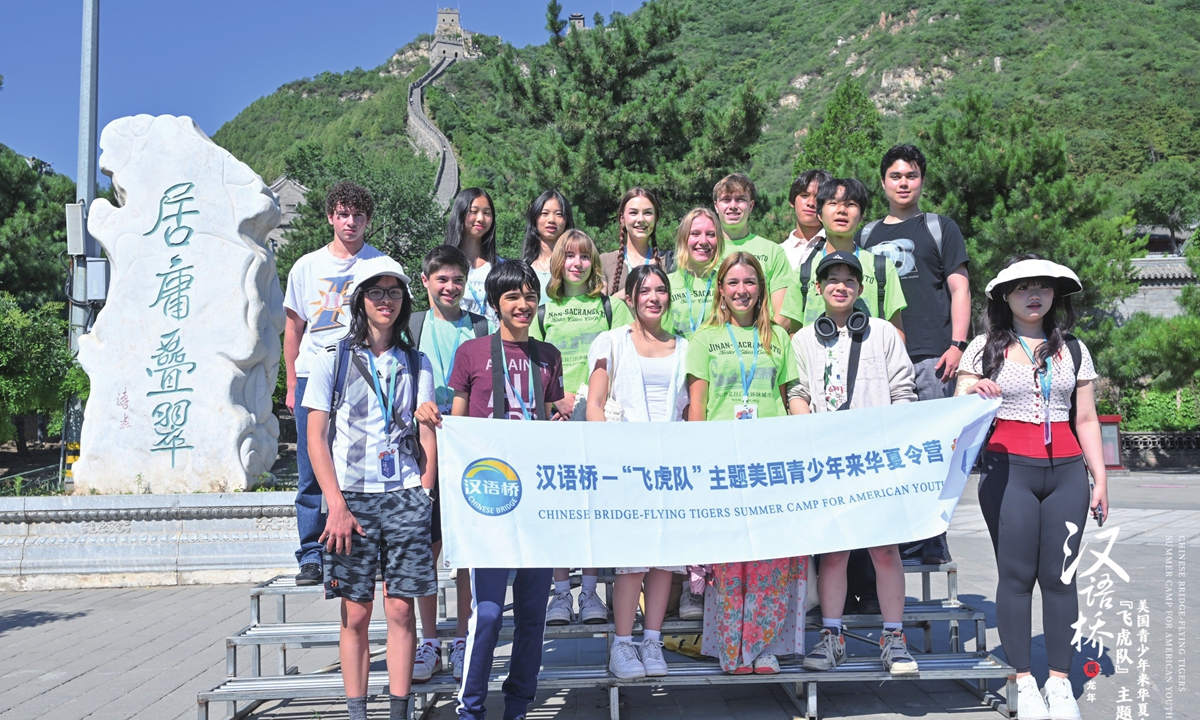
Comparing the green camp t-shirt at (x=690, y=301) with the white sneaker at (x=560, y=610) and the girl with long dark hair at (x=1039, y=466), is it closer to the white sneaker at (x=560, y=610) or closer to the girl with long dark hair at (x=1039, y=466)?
the girl with long dark hair at (x=1039, y=466)

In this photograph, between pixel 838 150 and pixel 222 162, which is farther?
pixel 838 150

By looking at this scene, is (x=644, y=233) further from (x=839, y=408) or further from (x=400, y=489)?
(x=400, y=489)

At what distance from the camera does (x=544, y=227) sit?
460cm

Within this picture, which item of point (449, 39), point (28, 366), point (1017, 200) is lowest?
point (28, 366)

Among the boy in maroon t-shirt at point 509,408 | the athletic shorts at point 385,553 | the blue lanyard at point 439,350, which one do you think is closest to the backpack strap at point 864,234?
the boy in maroon t-shirt at point 509,408

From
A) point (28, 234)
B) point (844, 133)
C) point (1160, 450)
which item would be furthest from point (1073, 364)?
point (844, 133)

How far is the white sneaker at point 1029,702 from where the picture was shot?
3.42 m

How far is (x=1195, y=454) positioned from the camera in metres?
18.9

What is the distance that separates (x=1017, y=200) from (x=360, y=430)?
14.3 meters

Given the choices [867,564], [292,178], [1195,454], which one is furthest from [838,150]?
[867,564]

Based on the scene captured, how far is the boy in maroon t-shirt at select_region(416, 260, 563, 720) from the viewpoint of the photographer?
10.6 feet

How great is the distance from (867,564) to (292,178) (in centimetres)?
3964

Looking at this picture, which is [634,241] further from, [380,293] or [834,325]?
[380,293]

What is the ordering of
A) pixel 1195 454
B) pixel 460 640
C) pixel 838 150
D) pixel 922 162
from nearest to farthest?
pixel 460 640 < pixel 922 162 < pixel 1195 454 < pixel 838 150
